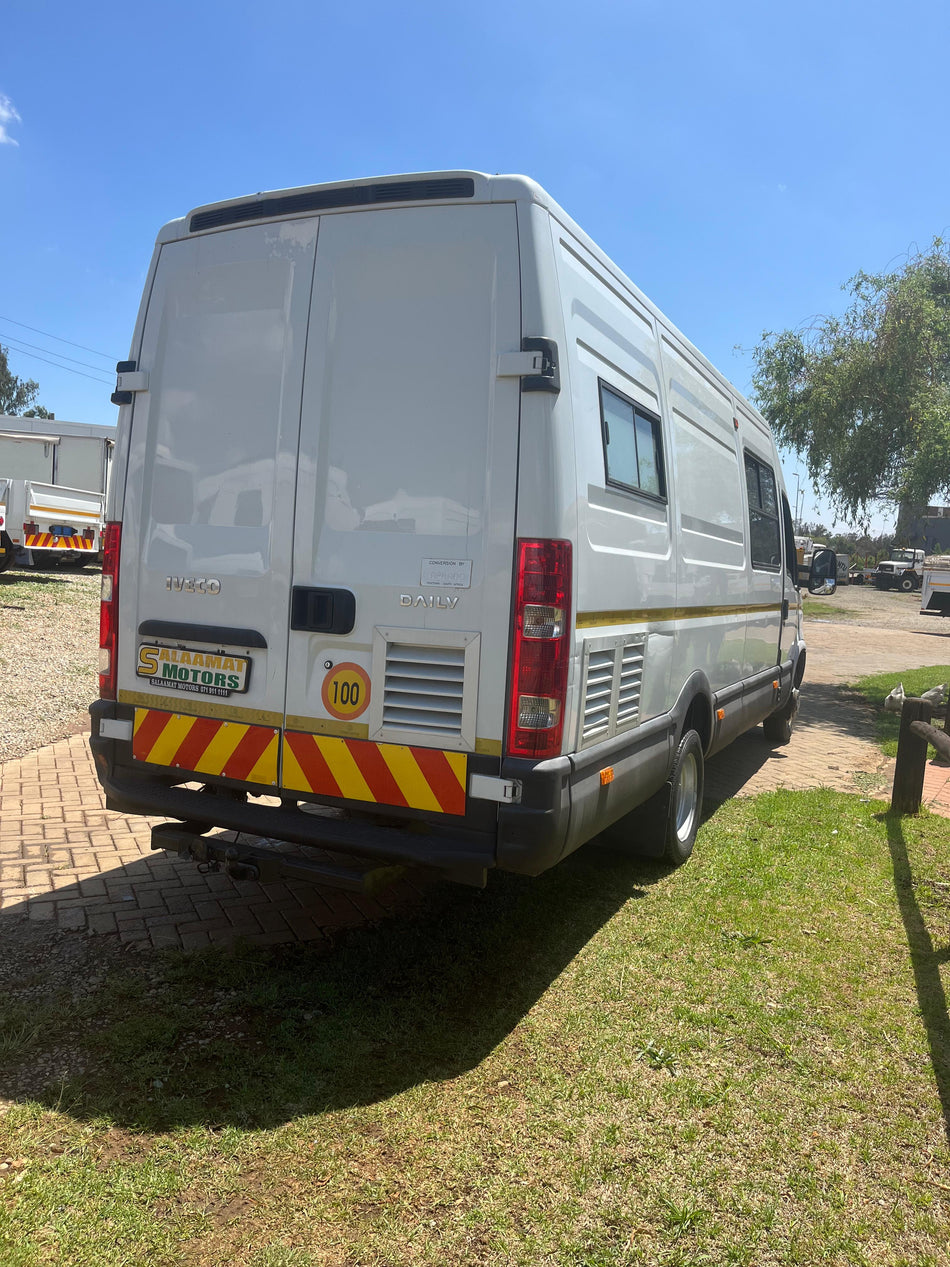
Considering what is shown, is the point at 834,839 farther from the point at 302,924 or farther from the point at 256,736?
the point at 256,736

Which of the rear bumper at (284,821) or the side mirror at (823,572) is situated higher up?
the side mirror at (823,572)

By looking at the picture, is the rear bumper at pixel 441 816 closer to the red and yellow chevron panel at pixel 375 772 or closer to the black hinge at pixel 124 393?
the red and yellow chevron panel at pixel 375 772

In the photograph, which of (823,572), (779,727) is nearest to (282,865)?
(823,572)

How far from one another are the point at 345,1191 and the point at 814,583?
291 inches

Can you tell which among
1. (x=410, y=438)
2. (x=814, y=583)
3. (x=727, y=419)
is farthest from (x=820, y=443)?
(x=410, y=438)

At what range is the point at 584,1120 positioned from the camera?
113 inches

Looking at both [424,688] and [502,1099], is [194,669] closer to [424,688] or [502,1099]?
[424,688]

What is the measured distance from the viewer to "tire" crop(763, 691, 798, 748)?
9.20m

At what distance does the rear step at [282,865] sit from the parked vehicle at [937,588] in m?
24.9

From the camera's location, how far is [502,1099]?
9.70 feet

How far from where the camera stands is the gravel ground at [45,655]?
7.84 m

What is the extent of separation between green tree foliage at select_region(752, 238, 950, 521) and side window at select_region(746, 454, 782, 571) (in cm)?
651

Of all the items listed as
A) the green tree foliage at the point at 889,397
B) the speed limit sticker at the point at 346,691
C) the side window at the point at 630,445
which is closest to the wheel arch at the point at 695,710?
the side window at the point at 630,445

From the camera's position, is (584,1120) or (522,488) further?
(522,488)
